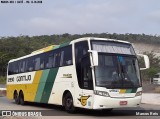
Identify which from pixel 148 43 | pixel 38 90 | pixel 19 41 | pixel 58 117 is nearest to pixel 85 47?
pixel 58 117

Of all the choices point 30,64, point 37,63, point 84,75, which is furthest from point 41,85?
point 84,75

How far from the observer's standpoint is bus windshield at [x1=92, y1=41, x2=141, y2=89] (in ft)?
50.0

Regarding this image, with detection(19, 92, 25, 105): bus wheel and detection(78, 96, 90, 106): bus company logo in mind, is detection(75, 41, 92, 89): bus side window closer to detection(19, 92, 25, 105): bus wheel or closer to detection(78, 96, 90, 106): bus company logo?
detection(78, 96, 90, 106): bus company logo

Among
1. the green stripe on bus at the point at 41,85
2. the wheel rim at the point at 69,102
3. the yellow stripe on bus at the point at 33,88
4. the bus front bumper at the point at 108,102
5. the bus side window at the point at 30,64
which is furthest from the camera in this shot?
the bus side window at the point at 30,64

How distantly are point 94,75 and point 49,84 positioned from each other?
16.5 feet

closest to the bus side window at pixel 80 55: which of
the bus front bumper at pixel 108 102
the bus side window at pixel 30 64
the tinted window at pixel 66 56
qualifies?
the tinted window at pixel 66 56

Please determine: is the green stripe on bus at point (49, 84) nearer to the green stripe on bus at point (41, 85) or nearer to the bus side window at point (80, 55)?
the green stripe on bus at point (41, 85)

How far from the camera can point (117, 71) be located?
15.5 m

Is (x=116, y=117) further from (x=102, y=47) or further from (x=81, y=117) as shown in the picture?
(x=102, y=47)

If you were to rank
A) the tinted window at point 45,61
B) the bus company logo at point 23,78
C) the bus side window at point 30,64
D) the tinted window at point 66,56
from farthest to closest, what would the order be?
the bus company logo at point 23,78, the bus side window at point 30,64, the tinted window at point 45,61, the tinted window at point 66,56

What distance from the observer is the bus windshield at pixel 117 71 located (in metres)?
15.2

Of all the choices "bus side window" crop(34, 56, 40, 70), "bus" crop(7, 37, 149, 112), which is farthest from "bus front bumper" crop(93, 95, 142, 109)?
"bus side window" crop(34, 56, 40, 70)

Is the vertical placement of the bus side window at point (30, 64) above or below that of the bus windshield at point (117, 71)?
above

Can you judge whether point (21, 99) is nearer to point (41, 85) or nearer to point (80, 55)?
point (41, 85)
